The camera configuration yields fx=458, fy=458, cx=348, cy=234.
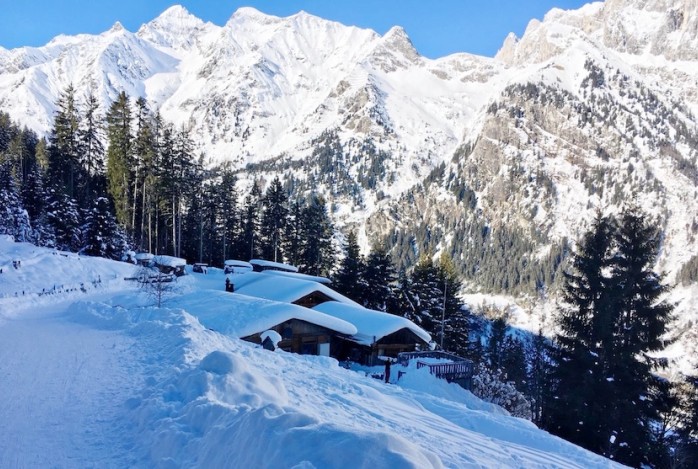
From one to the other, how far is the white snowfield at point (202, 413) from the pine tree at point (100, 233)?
81.7 ft

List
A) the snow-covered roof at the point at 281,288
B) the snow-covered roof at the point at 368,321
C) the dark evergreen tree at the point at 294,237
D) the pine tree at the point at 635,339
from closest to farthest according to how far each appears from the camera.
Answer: the pine tree at the point at 635,339 → the snow-covered roof at the point at 368,321 → the snow-covered roof at the point at 281,288 → the dark evergreen tree at the point at 294,237

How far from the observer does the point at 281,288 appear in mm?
34344

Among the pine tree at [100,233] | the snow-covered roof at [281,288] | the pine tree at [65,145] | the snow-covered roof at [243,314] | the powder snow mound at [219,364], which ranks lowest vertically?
the snow-covered roof at [243,314]

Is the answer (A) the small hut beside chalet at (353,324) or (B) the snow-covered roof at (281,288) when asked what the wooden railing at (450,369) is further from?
(B) the snow-covered roof at (281,288)

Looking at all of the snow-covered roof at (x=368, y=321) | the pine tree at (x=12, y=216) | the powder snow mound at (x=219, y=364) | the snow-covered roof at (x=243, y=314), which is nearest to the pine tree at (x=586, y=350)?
the snow-covered roof at (x=368, y=321)

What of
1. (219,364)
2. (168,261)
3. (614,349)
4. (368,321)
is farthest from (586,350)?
(168,261)

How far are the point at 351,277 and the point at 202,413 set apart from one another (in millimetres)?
38947

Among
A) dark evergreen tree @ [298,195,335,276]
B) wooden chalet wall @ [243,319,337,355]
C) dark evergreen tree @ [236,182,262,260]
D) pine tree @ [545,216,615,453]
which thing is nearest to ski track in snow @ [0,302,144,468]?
wooden chalet wall @ [243,319,337,355]

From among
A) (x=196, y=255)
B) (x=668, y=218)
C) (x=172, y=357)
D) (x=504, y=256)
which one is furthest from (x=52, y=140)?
(x=668, y=218)

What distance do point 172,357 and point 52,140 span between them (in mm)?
46208

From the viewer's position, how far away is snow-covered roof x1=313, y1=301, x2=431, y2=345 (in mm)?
30047

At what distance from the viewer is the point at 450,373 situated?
1102 inches

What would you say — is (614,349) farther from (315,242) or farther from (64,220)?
(64,220)

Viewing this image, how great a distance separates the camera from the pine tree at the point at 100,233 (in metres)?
43.0
